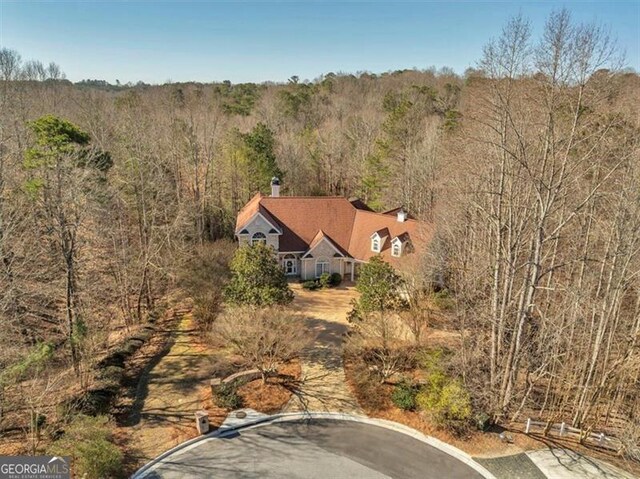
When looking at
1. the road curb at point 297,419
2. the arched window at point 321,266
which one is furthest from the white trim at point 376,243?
the road curb at point 297,419

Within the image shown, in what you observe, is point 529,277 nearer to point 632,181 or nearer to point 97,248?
point 632,181

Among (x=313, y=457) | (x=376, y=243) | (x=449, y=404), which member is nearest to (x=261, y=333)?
(x=313, y=457)

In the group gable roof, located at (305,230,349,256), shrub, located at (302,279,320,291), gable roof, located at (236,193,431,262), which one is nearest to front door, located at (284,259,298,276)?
gable roof, located at (236,193,431,262)

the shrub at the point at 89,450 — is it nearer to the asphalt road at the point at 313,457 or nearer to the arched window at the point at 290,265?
the asphalt road at the point at 313,457

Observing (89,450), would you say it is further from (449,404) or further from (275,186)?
(275,186)

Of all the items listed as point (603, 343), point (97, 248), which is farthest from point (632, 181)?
point (97, 248)

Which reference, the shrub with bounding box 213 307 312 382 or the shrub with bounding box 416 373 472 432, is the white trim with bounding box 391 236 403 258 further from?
the shrub with bounding box 416 373 472 432
